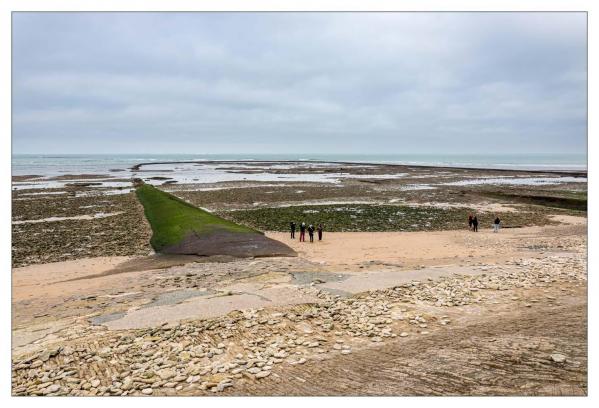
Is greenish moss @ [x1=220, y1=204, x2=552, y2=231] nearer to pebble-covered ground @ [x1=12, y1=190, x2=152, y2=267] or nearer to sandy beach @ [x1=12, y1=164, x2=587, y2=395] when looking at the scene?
sandy beach @ [x1=12, y1=164, x2=587, y2=395]

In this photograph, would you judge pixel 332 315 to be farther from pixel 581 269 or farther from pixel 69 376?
pixel 581 269

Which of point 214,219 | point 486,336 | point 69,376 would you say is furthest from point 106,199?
point 486,336

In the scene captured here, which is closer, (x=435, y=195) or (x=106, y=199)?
(x=106, y=199)

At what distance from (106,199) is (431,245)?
4241 cm

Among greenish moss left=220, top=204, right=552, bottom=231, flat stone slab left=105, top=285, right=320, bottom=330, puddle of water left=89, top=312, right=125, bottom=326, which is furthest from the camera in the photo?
greenish moss left=220, top=204, right=552, bottom=231

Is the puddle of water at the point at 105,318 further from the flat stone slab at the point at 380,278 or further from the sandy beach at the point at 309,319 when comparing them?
the flat stone slab at the point at 380,278

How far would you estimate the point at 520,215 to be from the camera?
37.4m

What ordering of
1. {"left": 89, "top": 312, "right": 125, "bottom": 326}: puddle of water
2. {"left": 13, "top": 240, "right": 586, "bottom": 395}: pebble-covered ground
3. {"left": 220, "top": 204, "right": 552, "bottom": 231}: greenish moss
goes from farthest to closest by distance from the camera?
{"left": 220, "top": 204, "right": 552, "bottom": 231}: greenish moss
{"left": 89, "top": 312, "right": 125, "bottom": 326}: puddle of water
{"left": 13, "top": 240, "right": 586, "bottom": 395}: pebble-covered ground

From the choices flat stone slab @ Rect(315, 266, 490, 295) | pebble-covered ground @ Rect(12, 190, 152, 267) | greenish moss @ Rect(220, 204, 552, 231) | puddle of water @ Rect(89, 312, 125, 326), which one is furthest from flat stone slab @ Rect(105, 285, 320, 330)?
greenish moss @ Rect(220, 204, 552, 231)

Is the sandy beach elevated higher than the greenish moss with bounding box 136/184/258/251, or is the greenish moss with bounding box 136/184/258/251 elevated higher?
the greenish moss with bounding box 136/184/258/251

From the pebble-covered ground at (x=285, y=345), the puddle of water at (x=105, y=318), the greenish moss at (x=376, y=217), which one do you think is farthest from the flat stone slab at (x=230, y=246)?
the puddle of water at (x=105, y=318)

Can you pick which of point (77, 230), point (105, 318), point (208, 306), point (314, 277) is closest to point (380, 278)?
point (314, 277)

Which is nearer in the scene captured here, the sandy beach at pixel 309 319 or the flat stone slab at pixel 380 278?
the sandy beach at pixel 309 319

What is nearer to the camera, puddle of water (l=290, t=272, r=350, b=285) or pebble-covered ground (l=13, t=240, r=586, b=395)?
pebble-covered ground (l=13, t=240, r=586, b=395)
